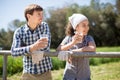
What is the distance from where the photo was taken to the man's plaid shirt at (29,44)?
9.05ft

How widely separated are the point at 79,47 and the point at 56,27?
5540cm

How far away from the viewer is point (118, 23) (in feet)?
165

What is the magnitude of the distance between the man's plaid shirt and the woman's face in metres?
0.28

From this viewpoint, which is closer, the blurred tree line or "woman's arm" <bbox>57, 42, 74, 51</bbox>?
"woman's arm" <bbox>57, 42, 74, 51</bbox>

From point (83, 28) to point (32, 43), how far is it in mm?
496

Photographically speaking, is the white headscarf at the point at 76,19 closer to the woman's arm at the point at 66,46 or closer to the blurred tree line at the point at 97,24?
the woman's arm at the point at 66,46

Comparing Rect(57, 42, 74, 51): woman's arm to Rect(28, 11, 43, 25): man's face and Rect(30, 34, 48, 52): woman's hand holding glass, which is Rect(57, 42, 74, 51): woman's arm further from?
Rect(28, 11, 43, 25): man's face

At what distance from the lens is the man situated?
275cm

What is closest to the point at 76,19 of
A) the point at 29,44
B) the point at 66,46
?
the point at 66,46

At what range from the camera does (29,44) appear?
2820 millimetres

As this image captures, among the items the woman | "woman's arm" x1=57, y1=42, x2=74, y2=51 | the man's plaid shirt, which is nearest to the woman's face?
the woman

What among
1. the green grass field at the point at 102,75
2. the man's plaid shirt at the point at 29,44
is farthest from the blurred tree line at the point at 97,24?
the man's plaid shirt at the point at 29,44

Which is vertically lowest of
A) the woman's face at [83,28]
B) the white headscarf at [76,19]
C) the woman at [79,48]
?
the woman at [79,48]

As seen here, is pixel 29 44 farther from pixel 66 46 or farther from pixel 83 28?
pixel 83 28
